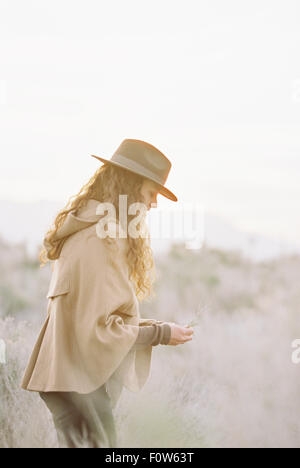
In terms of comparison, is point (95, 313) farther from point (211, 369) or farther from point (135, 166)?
point (211, 369)

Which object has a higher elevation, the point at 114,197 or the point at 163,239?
the point at 163,239

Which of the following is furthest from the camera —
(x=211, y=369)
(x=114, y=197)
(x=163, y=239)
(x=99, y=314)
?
(x=163, y=239)

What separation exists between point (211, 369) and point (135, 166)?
7.68 m

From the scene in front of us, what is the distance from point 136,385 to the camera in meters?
2.66

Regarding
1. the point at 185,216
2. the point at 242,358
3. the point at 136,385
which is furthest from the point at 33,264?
the point at 136,385

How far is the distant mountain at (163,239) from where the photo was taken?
67.9 feet

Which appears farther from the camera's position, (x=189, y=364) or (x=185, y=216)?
(x=185, y=216)

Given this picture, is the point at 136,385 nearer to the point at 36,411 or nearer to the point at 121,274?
the point at 121,274

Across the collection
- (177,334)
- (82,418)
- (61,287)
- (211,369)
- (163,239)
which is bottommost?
(211,369)

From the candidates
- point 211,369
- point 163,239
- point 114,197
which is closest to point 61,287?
point 114,197

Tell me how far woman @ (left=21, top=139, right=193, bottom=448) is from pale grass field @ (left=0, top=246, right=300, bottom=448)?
66 cm

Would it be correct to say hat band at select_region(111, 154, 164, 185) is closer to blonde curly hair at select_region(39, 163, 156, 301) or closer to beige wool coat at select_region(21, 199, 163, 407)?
blonde curly hair at select_region(39, 163, 156, 301)

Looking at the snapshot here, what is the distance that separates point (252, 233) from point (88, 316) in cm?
2243

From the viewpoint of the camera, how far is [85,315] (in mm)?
2373
